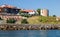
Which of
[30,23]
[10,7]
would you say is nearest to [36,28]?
[30,23]

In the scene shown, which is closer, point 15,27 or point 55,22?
point 15,27

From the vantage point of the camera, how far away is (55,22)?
228 ft

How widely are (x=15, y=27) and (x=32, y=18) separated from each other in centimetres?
798

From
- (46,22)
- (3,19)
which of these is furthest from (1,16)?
(46,22)

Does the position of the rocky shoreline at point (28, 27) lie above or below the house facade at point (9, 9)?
below

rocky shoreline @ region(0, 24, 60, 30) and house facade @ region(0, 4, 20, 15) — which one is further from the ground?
house facade @ region(0, 4, 20, 15)

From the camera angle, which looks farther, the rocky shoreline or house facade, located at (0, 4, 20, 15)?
house facade, located at (0, 4, 20, 15)

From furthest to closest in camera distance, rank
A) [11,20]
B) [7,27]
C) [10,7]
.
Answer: [10,7]
[11,20]
[7,27]

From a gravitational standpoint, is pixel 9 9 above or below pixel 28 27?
above

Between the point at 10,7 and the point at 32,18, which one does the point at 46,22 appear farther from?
the point at 10,7

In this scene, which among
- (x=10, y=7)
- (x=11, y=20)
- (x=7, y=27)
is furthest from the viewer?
(x=10, y=7)

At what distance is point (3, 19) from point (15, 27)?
6.28 meters

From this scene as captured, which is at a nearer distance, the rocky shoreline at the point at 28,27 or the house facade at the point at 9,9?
the rocky shoreline at the point at 28,27

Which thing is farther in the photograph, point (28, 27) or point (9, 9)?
point (9, 9)
